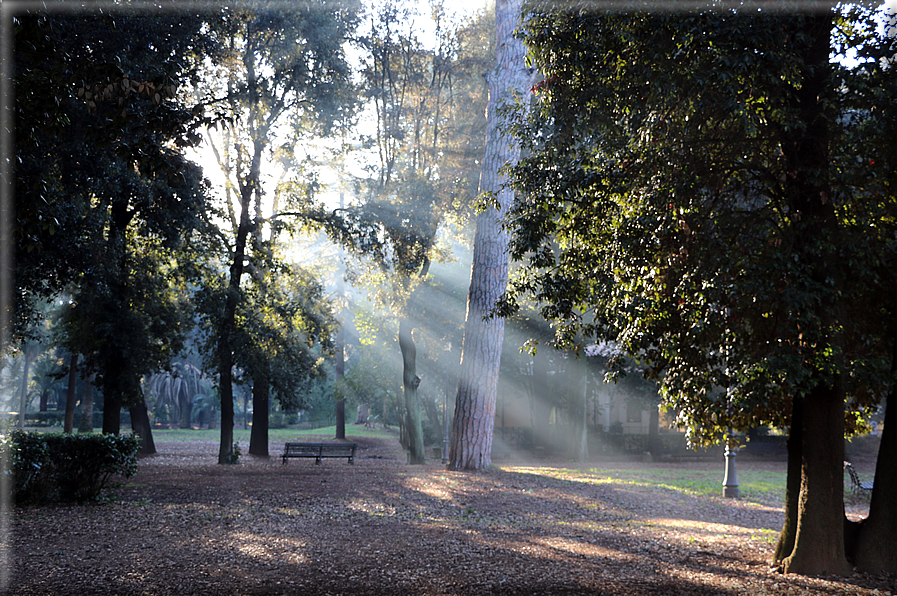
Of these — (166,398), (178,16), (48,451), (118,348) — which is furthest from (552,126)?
(166,398)

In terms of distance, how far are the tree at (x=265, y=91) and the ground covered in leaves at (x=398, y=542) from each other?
21.6 feet

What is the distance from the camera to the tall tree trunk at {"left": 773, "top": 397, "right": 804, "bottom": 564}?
23.7 ft

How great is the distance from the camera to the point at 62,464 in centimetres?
1068

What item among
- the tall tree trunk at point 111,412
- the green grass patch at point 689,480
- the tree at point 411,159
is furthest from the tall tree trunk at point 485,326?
the tall tree trunk at point 111,412

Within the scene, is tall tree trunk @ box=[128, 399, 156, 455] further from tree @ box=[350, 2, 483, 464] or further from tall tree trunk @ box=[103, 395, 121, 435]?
tree @ box=[350, 2, 483, 464]

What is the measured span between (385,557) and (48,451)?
268 inches

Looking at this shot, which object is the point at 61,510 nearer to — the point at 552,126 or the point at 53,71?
the point at 53,71

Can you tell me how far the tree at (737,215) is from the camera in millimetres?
6070

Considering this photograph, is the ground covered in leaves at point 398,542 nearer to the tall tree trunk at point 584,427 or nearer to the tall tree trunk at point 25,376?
the tall tree trunk at point 584,427

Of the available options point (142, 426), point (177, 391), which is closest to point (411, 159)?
point (142, 426)

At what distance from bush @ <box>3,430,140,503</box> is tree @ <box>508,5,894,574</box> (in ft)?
27.8

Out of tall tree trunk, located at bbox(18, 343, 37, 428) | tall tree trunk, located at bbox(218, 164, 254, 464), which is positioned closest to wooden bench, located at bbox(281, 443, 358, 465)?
tall tree trunk, located at bbox(218, 164, 254, 464)

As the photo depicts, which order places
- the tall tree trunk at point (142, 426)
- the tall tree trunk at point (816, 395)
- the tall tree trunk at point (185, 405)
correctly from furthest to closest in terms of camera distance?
the tall tree trunk at point (185, 405)
the tall tree trunk at point (142, 426)
the tall tree trunk at point (816, 395)

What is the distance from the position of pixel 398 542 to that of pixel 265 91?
16196 mm
